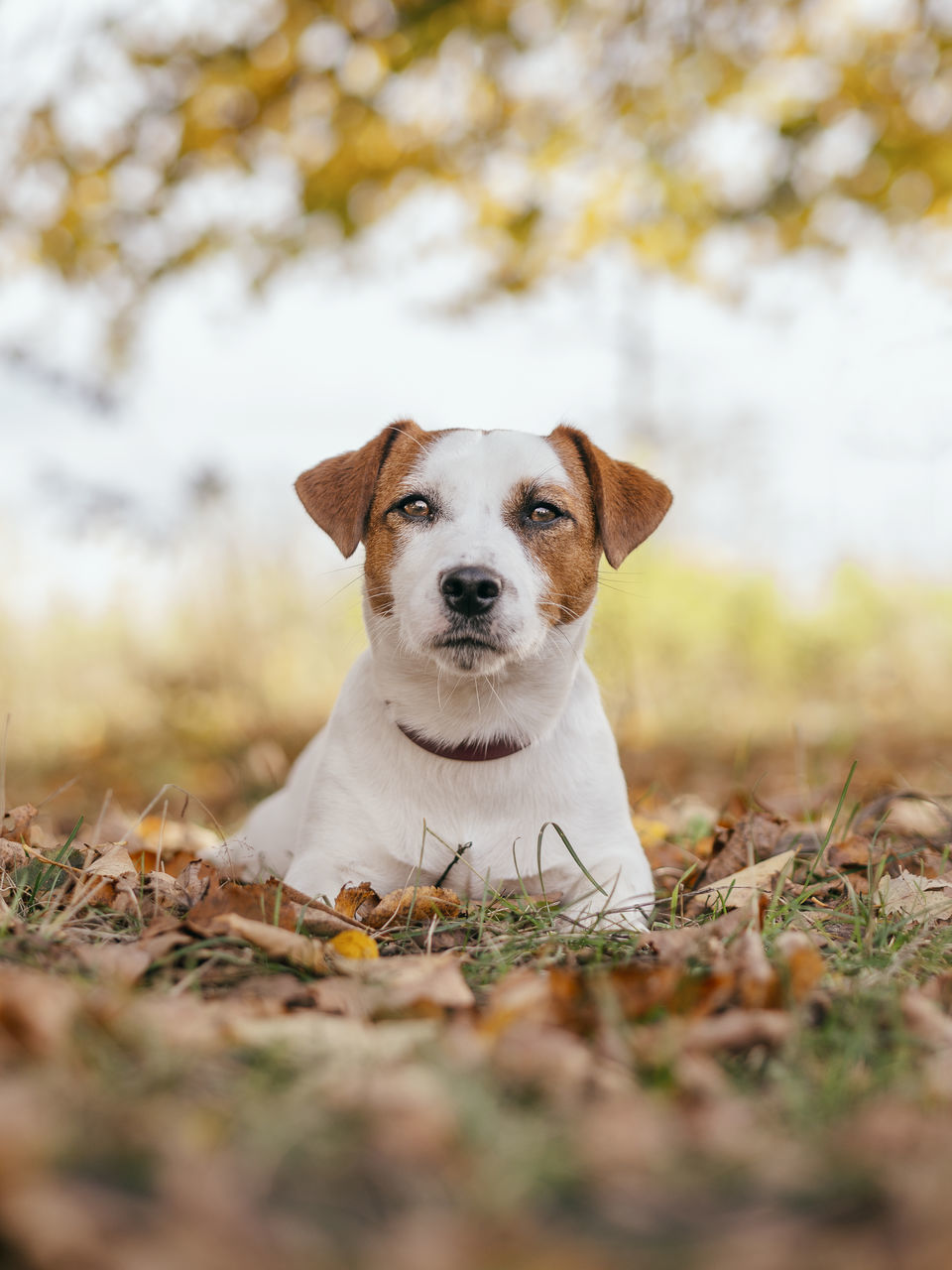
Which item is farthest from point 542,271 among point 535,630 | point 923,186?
point 535,630

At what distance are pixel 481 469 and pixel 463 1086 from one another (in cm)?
197

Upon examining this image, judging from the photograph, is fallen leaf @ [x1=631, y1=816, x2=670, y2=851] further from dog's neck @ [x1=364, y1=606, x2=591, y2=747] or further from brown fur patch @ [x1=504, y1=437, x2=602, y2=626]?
brown fur patch @ [x1=504, y1=437, x2=602, y2=626]

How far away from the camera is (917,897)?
8.19 feet

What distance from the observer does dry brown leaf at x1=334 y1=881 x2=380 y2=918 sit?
258cm

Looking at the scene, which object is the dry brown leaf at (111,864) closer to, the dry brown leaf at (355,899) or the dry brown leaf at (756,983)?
the dry brown leaf at (355,899)

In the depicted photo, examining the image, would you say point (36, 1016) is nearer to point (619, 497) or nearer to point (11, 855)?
point (11, 855)

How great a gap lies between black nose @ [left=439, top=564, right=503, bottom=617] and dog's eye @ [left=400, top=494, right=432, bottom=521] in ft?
1.26

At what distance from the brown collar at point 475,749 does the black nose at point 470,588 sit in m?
0.43

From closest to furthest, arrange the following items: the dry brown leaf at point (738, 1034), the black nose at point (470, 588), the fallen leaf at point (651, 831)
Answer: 1. the dry brown leaf at point (738, 1034)
2. the black nose at point (470, 588)
3. the fallen leaf at point (651, 831)

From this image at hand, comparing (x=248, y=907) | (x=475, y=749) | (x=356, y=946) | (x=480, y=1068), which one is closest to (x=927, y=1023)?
(x=480, y=1068)

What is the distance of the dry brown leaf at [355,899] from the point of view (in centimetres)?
258

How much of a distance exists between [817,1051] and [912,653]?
25.3ft

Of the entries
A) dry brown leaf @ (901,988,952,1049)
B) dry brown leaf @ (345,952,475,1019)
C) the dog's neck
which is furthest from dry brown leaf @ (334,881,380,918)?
dry brown leaf @ (901,988,952,1049)

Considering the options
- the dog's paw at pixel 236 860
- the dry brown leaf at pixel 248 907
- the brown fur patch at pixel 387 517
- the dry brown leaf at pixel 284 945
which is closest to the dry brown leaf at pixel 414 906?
the dry brown leaf at pixel 248 907
